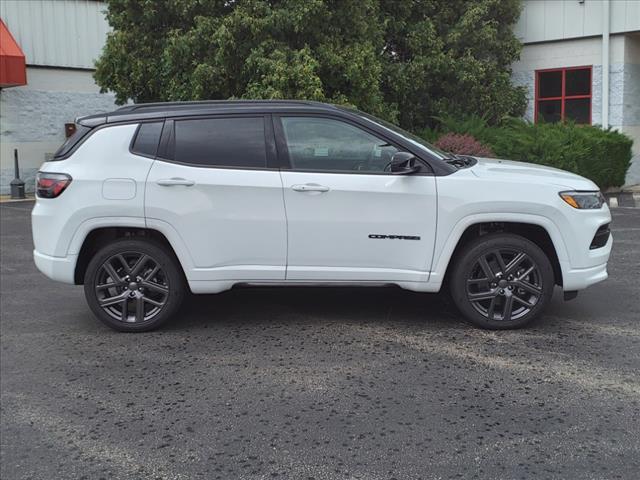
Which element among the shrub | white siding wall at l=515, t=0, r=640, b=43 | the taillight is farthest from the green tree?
the taillight

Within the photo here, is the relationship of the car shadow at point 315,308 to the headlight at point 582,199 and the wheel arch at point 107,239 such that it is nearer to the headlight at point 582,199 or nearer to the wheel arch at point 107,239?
the wheel arch at point 107,239

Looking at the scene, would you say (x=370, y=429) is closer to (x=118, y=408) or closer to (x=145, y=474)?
(x=145, y=474)

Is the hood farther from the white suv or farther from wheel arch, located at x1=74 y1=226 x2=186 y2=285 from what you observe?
wheel arch, located at x1=74 y1=226 x2=186 y2=285

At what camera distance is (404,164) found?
17.0 ft

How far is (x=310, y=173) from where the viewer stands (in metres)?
5.31

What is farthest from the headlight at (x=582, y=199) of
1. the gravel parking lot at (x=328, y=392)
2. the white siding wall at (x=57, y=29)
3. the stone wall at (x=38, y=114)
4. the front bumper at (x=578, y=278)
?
the stone wall at (x=38, y=114)

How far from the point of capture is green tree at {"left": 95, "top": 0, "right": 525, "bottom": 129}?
12.7 m

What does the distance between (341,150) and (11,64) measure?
15.5m

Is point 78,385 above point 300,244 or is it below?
below

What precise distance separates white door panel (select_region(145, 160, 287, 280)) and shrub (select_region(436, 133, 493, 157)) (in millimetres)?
7829

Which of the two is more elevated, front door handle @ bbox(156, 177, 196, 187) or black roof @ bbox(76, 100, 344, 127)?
black roof @ bbox(76, 100, 344, 127)

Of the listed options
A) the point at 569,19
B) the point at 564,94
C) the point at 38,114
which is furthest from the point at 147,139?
the point at 38,114

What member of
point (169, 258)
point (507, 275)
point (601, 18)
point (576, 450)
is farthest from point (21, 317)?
point (601, 18)

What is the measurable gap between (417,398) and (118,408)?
182 cm
